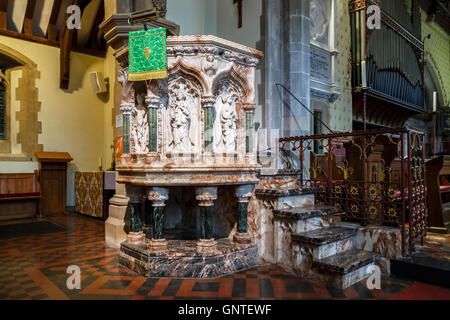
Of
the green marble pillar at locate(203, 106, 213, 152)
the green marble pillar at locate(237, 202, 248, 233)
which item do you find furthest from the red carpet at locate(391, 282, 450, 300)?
the green marble pillar at locate(203, 106, 213, 152)

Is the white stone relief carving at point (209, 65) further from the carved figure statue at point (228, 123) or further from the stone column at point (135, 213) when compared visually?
the stone column at point (135, 213)

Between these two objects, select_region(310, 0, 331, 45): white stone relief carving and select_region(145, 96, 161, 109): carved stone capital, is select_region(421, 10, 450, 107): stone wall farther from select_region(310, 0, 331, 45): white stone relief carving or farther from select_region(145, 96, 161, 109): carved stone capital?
select_region(145, 96, 161, 109): carved stone capital

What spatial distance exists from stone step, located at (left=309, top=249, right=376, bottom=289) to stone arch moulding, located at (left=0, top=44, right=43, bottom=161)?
6.74m

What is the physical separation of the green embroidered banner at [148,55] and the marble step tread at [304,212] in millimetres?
1636

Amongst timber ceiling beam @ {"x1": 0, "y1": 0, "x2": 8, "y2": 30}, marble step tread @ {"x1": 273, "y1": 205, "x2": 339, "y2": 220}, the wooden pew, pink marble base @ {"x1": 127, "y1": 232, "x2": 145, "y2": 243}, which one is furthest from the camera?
timber ceiling beam @ {"x1": 0, "y1": 0, "x2": 8, "y2": 30}

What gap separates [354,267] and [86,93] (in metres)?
7.31

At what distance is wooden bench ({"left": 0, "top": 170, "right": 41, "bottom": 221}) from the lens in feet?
20.3

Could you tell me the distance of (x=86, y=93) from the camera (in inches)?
310

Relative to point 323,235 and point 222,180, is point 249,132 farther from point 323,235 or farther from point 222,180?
point 323,235

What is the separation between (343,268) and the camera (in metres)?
2.53

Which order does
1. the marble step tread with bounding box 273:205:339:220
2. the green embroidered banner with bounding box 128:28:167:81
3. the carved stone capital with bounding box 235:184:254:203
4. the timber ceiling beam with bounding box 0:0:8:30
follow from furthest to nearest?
the timber ceiling beam with bounding box 0:0:8:30 → the carved stone capital with bounding box 235:184:254:203 → the marble step tread with bounding box 273:205:339:220 → the green embroidered banner with bounding box 128:28:167:81

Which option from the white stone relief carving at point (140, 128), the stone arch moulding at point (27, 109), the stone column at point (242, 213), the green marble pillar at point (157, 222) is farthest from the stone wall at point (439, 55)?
the stone arch moulding at point (27, 109)
